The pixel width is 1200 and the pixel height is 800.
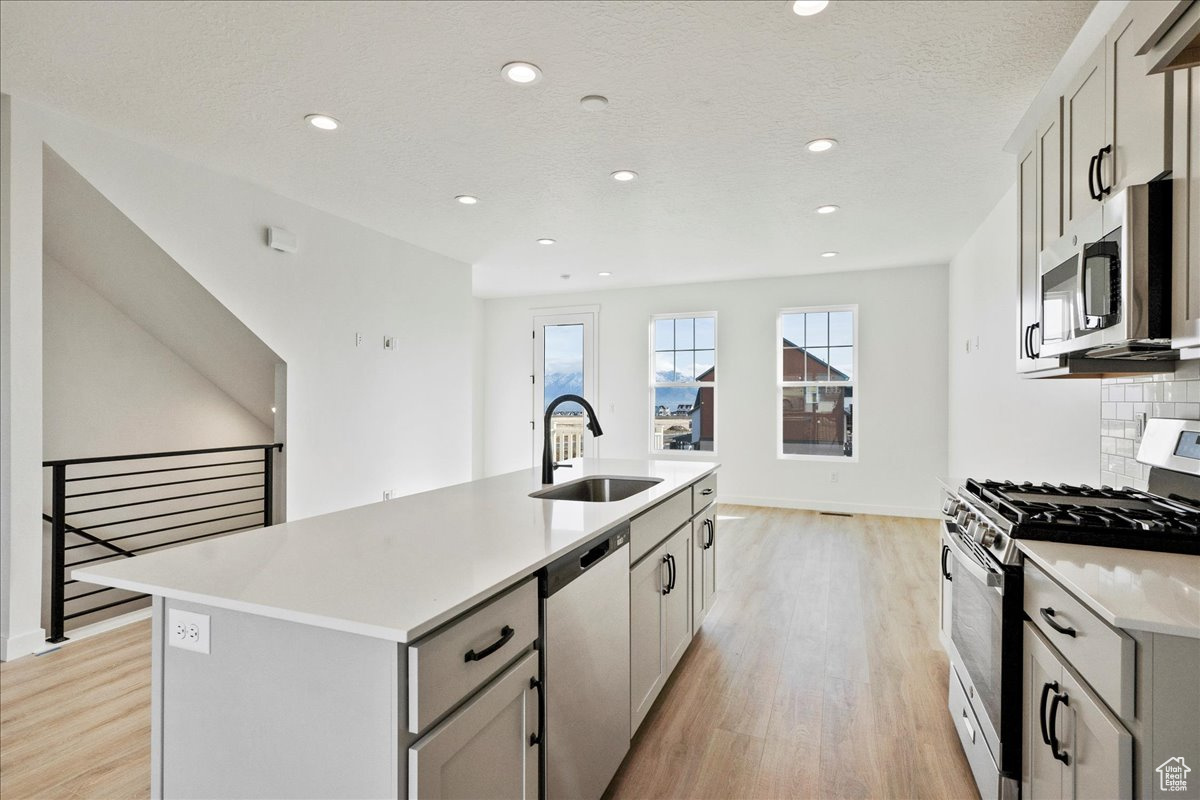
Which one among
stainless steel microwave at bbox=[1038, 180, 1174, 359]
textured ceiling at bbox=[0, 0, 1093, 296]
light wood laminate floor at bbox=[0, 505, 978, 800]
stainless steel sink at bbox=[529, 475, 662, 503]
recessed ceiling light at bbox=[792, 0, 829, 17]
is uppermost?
textured ceiling at bbox=[0, 0, 1093, 296]

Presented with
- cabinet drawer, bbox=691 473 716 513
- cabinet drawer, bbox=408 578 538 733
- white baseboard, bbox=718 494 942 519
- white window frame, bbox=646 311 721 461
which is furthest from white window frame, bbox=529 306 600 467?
cabinet drawer, bbox=408 578 538 733

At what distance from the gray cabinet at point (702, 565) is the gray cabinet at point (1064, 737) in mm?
1408

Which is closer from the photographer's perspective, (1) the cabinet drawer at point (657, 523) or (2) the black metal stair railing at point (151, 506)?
(1) the cabinet drawer at point (657, 523)

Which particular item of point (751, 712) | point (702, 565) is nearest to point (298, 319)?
point (702, 565)

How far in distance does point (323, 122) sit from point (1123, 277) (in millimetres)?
3111

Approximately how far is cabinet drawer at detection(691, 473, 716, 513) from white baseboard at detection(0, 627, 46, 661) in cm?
316

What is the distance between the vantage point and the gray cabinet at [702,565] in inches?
110

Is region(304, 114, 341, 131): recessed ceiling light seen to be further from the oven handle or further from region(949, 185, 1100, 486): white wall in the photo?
region(949, 185, 1100, 486): white wall

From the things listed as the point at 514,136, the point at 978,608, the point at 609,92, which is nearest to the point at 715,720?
the point at 978,608

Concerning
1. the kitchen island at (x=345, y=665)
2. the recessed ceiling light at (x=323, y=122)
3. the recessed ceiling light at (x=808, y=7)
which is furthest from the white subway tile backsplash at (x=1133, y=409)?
the recessed ceiling light at (x=323, y=122)

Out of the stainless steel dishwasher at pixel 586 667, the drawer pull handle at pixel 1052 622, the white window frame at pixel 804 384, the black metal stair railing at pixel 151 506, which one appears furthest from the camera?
the white window frame at pixel 804 384

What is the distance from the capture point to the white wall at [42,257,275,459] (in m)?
4.02

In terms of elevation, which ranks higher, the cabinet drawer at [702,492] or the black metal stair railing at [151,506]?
the cabinet drawer at [702,492]

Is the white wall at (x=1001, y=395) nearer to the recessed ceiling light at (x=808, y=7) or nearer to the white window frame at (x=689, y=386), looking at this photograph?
the recessed ceiling light at (x=808, y=7)
